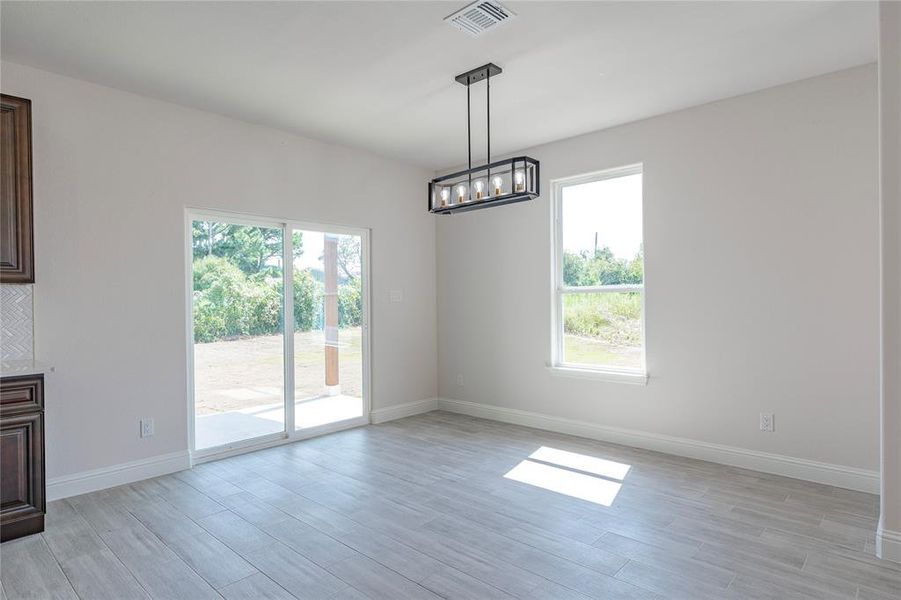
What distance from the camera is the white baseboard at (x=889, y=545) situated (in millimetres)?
2512

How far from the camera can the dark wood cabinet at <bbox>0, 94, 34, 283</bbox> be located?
2.98 m

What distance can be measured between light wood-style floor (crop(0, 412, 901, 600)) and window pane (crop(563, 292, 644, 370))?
960mm

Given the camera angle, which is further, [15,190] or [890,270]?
[15,190]

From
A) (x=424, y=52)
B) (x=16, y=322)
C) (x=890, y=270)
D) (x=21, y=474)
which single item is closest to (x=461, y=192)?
(x=424, y=52)

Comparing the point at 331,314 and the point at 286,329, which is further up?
the point at 331,314

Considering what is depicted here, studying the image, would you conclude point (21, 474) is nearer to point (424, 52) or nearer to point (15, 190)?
point (15, 190)

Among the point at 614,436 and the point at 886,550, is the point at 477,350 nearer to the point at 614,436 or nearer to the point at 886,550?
the point at 614,436

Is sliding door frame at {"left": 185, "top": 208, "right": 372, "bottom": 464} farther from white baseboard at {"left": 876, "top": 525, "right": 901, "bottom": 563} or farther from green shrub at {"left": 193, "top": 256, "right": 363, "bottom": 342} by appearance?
white baseboard at {"left": 876, "top": 525, "right": 901, "bottom": 563}

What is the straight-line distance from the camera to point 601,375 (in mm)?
4676

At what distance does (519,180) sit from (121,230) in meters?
2.91

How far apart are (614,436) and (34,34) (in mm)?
5055

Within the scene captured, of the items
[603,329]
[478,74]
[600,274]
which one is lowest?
[603,329]

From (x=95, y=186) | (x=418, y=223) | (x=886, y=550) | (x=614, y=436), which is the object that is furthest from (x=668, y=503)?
(x=95, y=186)

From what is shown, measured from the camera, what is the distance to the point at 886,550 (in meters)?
2.53
